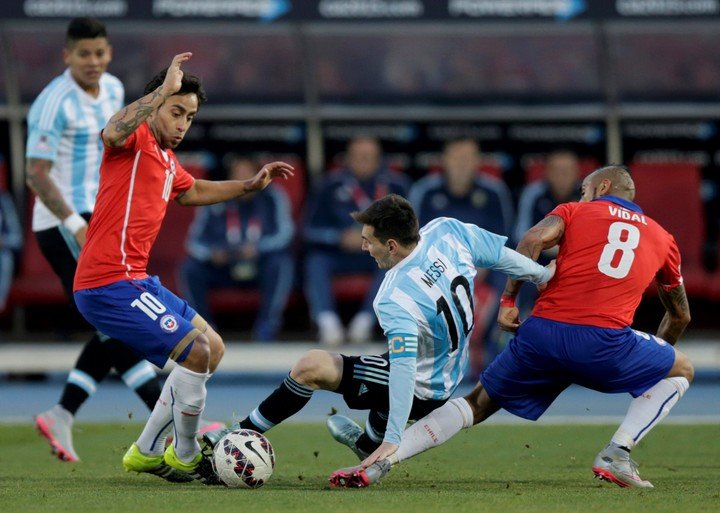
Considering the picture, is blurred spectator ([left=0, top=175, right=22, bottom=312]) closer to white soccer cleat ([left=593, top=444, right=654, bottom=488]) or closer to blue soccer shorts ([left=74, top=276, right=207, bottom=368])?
blue soccer shorts ([left=74, top=276, right=207, bottom=368])

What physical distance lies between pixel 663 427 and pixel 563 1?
4.96 m

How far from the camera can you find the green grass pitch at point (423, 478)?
224 inches

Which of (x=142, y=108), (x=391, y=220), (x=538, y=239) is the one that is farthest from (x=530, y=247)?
(x=142, y=108)

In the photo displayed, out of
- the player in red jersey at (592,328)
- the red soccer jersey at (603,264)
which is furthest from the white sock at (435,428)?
the red soccer jersey at (603,264)

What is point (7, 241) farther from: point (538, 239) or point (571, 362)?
point (571, 362)

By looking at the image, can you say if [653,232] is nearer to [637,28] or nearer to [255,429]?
[255,429]

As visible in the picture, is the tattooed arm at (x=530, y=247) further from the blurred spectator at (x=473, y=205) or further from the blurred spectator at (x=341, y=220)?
the blurred spectator at (x=341, y=220)

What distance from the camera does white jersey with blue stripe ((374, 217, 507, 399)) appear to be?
245 inches

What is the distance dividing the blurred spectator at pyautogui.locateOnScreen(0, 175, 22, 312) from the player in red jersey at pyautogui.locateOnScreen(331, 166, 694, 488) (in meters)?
7.09

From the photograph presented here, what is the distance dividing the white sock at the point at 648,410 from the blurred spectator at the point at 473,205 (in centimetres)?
594

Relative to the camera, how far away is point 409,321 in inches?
243

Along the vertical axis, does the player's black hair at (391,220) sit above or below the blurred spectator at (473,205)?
above

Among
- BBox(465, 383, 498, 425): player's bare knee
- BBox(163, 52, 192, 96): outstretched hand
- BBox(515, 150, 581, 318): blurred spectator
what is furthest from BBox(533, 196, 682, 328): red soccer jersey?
BBox(515, 150, 581, 318): blurred spectator

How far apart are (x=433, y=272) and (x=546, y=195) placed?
6588mm
